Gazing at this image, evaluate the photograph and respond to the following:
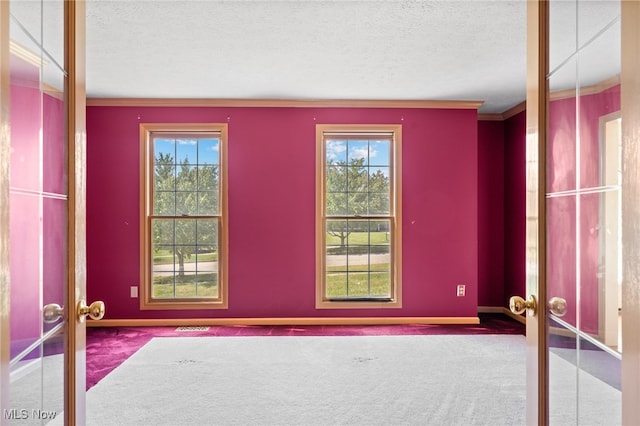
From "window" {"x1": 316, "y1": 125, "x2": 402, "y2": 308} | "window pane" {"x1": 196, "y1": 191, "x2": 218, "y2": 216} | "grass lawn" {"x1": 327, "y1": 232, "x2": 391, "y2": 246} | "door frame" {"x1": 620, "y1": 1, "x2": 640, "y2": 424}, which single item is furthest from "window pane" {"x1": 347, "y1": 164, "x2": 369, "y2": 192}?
"door frame" {"x1": 620, "y1": 1, "x2": 640, "y2": 424}

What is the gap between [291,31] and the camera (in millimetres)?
3051

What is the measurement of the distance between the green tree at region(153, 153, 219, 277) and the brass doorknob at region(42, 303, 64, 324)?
3824 mm

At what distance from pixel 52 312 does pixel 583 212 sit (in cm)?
138

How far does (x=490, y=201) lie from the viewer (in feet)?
18.5

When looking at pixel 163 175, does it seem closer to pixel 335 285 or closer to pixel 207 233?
pixel 207 233

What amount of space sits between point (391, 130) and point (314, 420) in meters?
3.41

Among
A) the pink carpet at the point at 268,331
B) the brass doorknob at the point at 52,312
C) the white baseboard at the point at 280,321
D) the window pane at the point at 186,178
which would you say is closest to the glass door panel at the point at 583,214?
the brass doorknob at the point at 52,312

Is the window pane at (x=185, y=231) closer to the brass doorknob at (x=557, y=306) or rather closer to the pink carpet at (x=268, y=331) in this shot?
the pink carpet at (x=268, y=331)

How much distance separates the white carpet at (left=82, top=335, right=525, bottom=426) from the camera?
8.68 feet

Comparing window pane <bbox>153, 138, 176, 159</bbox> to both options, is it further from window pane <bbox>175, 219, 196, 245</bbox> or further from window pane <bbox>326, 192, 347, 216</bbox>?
window pane <bbox>326, 192, 347, 216</bbox>

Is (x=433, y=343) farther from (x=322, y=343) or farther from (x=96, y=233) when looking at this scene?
(x=96, y=233)

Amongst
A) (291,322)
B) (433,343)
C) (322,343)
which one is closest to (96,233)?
(291,322)

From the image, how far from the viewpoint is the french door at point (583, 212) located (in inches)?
32.1

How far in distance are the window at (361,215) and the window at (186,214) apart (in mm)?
1233
